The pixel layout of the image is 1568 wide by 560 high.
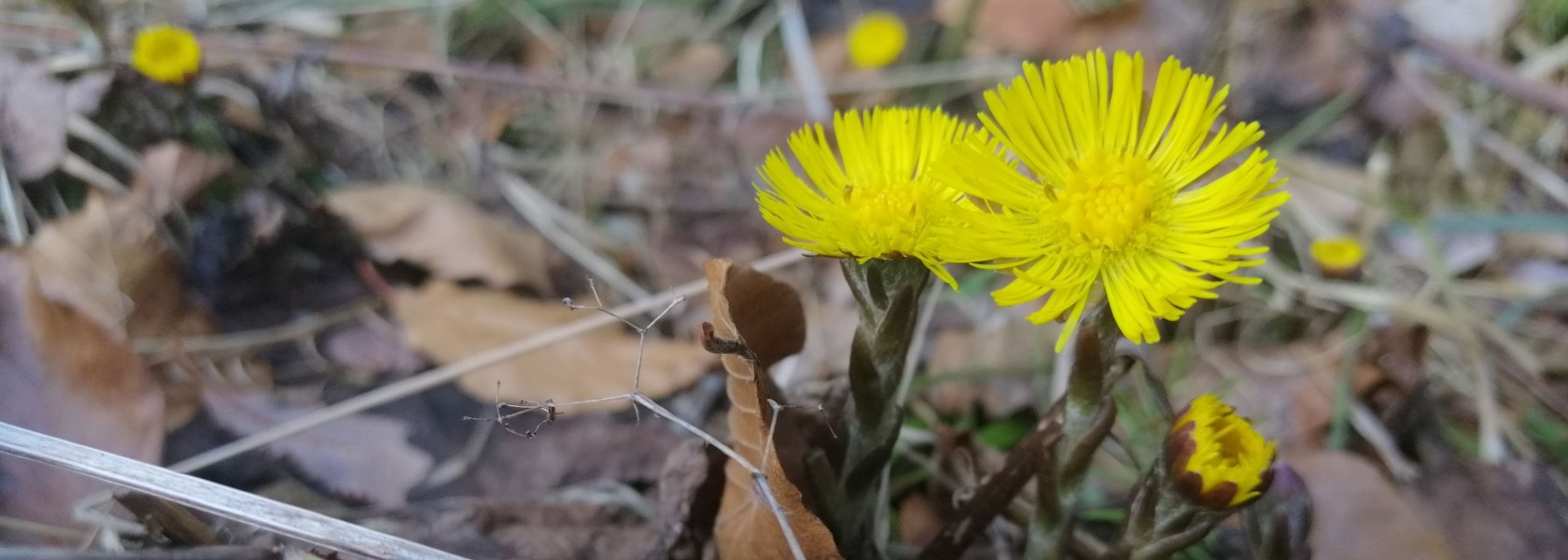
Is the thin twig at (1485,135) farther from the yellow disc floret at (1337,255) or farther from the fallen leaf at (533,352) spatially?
the fallen leaf at (533,352)

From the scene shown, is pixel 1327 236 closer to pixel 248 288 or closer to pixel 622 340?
pixel 622 340

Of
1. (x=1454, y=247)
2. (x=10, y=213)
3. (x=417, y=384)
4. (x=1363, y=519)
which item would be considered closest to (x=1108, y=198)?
(x=1363, y=519)

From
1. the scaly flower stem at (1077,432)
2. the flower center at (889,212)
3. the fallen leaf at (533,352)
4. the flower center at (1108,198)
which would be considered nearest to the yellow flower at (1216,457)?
the scaly flower stem at (1077,432)

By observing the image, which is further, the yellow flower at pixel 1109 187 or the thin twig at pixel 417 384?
the thin twig at pixel 417 384

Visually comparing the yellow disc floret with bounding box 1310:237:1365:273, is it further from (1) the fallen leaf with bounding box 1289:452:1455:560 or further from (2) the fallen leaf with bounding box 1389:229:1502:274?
(1) the fallen leaf with bounding box 1289:452:1455:560

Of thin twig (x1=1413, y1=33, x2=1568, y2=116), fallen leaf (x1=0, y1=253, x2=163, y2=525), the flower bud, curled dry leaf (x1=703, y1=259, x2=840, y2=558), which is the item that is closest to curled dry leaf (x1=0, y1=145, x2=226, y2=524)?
fallen leaf (x1=0, y1=253, x2=163, y2=525)

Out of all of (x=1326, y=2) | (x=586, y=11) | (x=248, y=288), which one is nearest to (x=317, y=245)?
(x=248, y=288)
